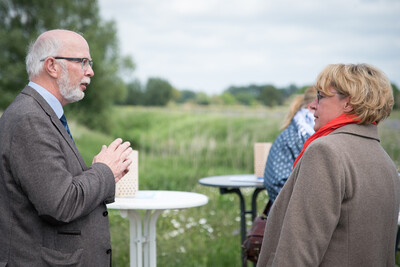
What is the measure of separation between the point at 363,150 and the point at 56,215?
1255 millimetres

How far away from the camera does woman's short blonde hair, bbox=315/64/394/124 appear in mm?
2045

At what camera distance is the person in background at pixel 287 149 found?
3.53m

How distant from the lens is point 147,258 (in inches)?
142

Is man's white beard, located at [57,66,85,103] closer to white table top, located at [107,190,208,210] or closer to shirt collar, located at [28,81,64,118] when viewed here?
shirt collar, located at [28,81,64,118]

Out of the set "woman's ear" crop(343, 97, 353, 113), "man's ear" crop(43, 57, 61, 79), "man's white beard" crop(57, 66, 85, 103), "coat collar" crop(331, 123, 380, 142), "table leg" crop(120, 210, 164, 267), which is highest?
"man's ear" crop(43, 57, 61, 79)

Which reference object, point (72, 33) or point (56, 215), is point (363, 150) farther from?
point (72, 33)

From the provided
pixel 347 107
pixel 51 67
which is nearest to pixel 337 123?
pixel 347 107

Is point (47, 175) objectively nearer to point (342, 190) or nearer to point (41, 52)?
point (41, 52)

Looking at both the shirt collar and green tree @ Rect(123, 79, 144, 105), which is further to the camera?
green tree @ Rect(123, 79, 144, 105)

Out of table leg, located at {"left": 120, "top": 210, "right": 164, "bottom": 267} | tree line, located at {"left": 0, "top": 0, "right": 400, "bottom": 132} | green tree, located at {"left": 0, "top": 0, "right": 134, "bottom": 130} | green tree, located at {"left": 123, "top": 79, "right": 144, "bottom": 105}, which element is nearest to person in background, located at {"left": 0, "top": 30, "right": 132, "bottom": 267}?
table leg, located at {"left": 120, "top": 210, "right": 164, "bottom": 267}

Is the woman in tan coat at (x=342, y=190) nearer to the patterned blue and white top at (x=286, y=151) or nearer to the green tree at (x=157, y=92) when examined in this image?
the patterned blue and white top at (x=286, y=151)

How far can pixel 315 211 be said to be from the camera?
1899 mm

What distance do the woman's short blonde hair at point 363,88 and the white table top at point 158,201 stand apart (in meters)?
1.34

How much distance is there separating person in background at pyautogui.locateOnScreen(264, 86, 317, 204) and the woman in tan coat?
1.38m
